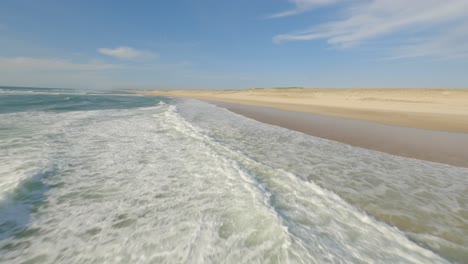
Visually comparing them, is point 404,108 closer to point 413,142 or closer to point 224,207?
point 413,142

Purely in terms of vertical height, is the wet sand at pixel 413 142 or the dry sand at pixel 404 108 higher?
the dry sand at pixel 404 108

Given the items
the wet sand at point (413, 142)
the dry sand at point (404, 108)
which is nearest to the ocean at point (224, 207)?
the wet sand at point (413, 142)

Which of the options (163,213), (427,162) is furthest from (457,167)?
(163,213)

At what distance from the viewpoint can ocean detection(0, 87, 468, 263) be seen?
2809mm

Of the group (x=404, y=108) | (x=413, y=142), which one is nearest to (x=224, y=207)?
(x=413, y=142)

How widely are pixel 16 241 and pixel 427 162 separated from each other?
9502 mm

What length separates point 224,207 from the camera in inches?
151

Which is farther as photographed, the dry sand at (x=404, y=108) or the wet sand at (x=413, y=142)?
the dry sand at (x=404, y=108)

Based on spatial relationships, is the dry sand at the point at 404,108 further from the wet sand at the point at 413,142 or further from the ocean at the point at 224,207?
the ocean at the point at 224,207

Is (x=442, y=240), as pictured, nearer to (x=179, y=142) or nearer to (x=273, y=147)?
(x=273, y=147)

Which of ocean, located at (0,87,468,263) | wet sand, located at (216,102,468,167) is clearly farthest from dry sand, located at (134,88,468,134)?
ocean, located at (0,87,468,263)

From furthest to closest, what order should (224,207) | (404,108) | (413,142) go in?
(404,108)
(413,142)
(224,207)

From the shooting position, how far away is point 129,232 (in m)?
3.10

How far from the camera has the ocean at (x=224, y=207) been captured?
2809 mm
